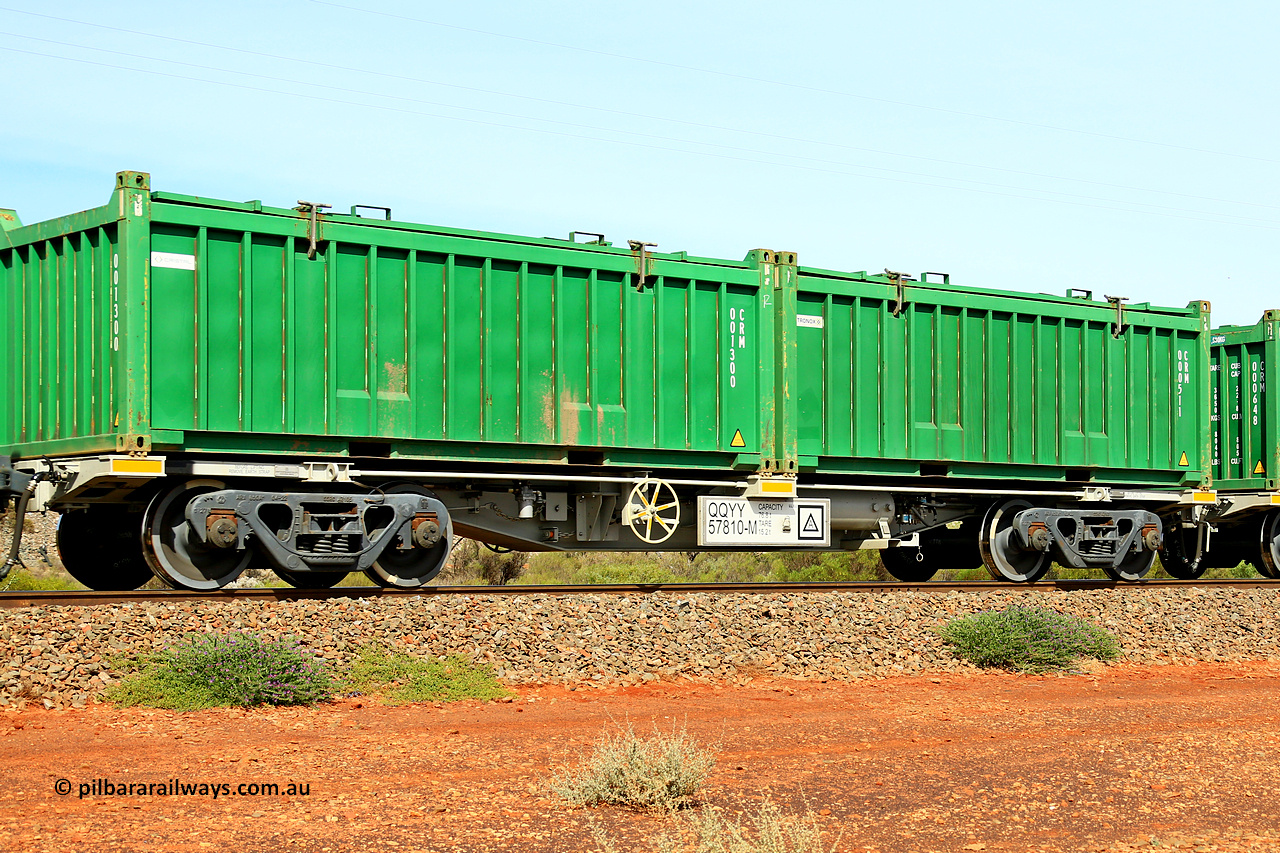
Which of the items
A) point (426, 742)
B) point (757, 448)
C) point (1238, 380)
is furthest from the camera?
point (1238, 380)

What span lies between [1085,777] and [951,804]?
3.65 feet

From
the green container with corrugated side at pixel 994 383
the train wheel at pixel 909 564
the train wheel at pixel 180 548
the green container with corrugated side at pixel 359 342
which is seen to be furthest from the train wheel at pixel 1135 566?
the train wheel at pixel 180 548

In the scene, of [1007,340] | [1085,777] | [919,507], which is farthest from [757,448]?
[1085,777]

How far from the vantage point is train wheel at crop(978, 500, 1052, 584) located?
15.5m

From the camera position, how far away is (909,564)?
1783 cm

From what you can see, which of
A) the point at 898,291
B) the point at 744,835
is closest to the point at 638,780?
the point at 744,835

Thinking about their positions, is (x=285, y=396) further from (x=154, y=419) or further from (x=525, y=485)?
(x=525, y=485)

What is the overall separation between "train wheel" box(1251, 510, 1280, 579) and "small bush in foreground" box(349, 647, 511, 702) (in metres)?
13.0

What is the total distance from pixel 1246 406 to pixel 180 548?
1537cm

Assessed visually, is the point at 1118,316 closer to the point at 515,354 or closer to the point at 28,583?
the point at 515,354

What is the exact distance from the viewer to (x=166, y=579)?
439 inches

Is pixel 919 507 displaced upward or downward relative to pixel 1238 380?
downward

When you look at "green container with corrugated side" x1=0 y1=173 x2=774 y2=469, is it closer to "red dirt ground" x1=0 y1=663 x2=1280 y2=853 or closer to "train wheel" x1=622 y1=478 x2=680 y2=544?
"train wheel" x1=622 y1=478 x2=680 y2=544

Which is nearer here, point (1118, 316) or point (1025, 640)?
point (1025, 640)
